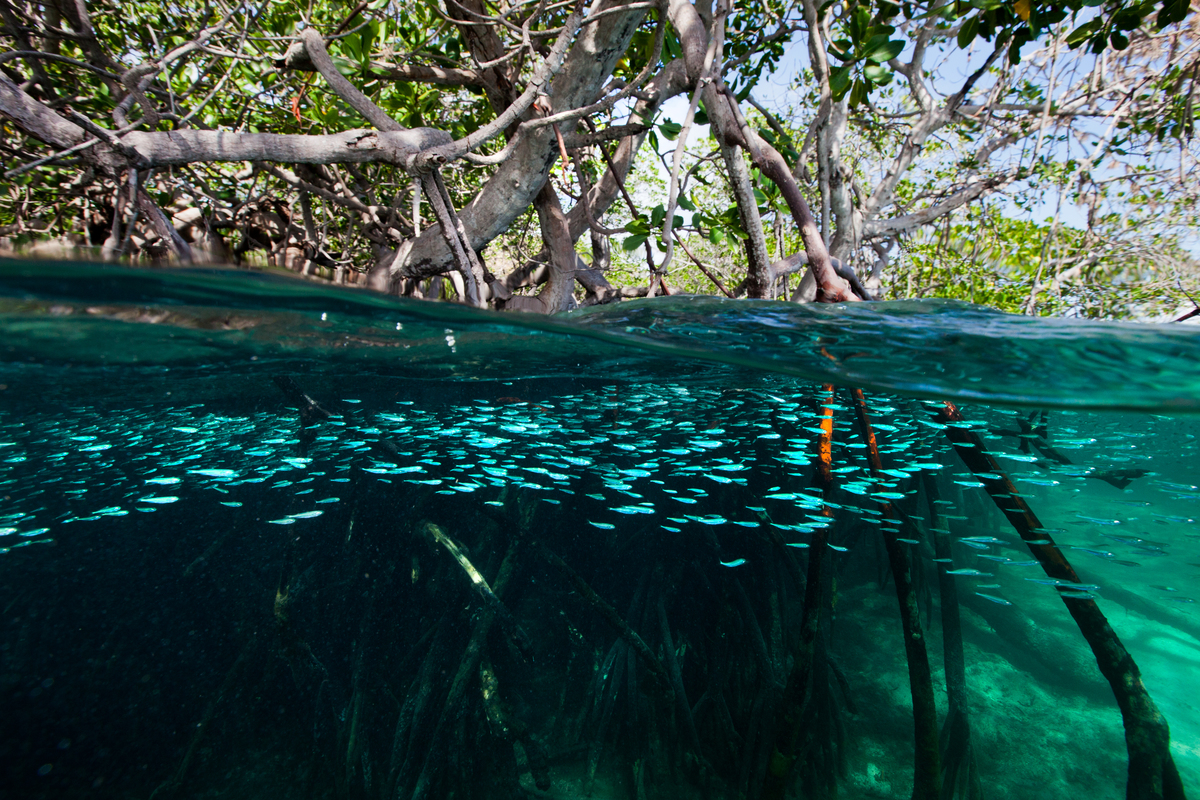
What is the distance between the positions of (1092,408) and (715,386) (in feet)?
8.27

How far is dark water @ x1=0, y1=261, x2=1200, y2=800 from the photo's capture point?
3504mm

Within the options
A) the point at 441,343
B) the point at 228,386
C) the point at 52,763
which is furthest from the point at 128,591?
the point at 441,343

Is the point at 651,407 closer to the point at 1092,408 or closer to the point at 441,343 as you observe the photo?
the point at 441,343

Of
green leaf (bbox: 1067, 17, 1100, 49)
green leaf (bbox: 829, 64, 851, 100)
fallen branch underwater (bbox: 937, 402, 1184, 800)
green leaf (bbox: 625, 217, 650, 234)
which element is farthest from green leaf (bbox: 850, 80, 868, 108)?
fallen branch underwater (bbox: 937, 402, 1184, 800)

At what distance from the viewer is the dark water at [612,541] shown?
3504 mm

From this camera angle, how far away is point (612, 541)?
10.7 m

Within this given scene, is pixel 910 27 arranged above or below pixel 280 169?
above

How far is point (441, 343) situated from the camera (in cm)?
400

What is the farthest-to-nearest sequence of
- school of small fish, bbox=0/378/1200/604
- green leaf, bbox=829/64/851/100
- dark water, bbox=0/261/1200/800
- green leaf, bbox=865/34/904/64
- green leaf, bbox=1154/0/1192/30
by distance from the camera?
school of small fish, bbox=0/378/1200/604
dark water, bbox=0/261/1200/800
green leaf, bbox=829/64/851/100
green leaf, bbox=865/34/904/64
green leaf, bbox=1154/0/1192/30

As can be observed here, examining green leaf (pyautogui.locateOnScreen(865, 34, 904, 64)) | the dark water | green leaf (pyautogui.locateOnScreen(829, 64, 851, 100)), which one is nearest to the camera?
green leaf (pyautogui.locateOnScreen(865, 34, 904, 64))

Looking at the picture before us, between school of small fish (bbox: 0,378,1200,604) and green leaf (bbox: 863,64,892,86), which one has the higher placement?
green leaf (bbox: 863,64,892,86)

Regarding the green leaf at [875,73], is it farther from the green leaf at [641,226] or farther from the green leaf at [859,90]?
the green leaf at [641,226]

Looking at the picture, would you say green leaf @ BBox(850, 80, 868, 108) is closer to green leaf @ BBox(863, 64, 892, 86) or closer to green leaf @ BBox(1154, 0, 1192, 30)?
green leaf @ BBox(863, 64, 892, 86)

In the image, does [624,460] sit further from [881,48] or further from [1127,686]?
[881,48]
